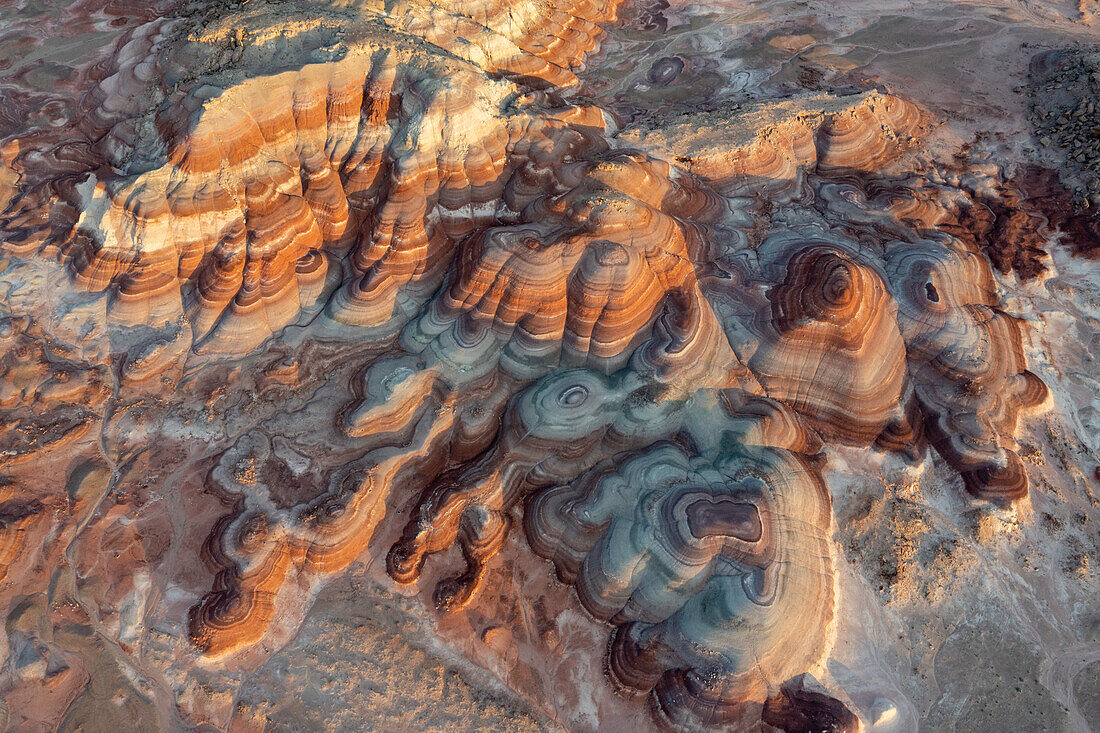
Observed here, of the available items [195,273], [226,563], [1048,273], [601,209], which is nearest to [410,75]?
[601,209]

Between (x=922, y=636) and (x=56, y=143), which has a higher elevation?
(x=56, y=143)

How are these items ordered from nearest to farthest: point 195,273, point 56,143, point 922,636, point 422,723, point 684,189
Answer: point 422,723
point 922,636
point 195,273
point 684,189
point 56,143

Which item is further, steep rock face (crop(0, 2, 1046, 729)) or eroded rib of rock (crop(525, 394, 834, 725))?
A: steep rock face (crop(0, 2, 1046, 729))

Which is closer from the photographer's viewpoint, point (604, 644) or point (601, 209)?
point (604, 644)

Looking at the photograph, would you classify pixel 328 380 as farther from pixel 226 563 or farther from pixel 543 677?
pixel 543 677

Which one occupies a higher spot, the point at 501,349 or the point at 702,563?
the point at 501,349

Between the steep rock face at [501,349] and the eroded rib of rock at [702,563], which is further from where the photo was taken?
the steep rock face at [501,349]

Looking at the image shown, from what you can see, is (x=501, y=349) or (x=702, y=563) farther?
(x=501, y=349)

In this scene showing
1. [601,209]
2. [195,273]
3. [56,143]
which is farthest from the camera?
[56,143]
